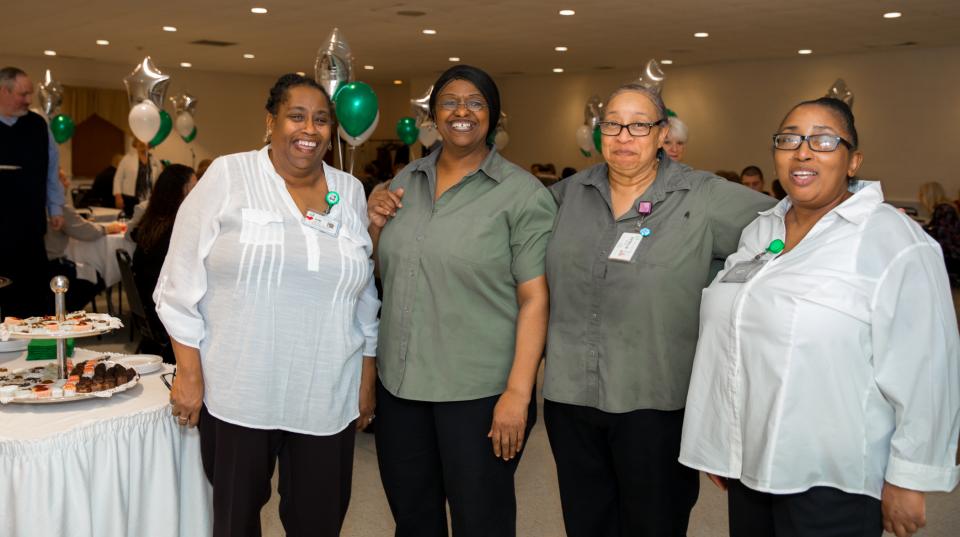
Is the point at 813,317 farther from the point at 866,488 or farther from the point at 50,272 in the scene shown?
the point at 50,272

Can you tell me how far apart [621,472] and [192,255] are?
1253 millimetres

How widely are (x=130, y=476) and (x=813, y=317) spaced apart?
1.93 metres

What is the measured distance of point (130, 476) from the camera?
2.42 metres

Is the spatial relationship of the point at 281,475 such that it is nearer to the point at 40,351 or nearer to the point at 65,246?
the point at 40,351

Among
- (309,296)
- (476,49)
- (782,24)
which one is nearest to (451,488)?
(309,296)

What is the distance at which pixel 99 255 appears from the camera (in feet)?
22.2

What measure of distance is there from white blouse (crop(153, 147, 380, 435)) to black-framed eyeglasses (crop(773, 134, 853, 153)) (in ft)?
3.67

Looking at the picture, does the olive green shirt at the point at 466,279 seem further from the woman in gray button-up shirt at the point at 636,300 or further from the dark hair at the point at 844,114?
the dark hair at the point at 844,114

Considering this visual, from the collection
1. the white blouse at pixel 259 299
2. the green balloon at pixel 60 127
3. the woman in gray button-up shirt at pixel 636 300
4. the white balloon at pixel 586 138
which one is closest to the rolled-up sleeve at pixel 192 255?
the white blouse at pixel 259 299

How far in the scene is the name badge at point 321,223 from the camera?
216cm

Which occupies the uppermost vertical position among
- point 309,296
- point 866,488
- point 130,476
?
point 309,296

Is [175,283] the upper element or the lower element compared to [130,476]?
upper

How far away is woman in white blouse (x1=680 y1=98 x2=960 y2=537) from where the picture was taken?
5.55ft

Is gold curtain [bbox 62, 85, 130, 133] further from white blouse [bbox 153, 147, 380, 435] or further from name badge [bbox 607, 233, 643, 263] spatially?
name badge [bbox 607, 233, 643, 263]
